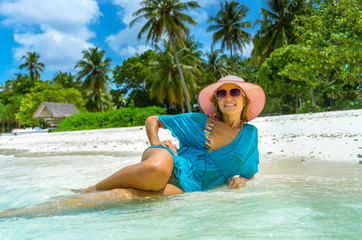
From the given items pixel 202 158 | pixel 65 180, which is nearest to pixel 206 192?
pixel 202 158

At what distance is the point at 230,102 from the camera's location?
2662 millimetres

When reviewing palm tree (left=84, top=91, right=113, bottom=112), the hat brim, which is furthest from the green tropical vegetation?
the hat brim

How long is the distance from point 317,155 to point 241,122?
2181 mm

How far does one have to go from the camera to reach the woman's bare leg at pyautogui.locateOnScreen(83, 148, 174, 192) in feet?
7.13

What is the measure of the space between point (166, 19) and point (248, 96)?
24788 mm

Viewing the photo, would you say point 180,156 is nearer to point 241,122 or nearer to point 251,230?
point 241,122

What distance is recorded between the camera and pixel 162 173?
2217 mm

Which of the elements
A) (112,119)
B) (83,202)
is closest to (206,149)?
(83,202)

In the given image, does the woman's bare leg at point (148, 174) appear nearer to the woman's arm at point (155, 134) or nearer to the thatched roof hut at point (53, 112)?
the woman's arm at point (155, 134)

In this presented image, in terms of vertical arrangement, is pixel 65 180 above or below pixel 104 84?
below

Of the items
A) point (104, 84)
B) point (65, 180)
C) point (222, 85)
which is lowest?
point (65, 180)

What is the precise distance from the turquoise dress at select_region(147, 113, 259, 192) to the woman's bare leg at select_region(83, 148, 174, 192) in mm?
175

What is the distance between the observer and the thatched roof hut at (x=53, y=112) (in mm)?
29781

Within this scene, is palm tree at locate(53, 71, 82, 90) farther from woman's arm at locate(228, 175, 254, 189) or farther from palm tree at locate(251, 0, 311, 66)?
woman's arm at locate(228, 175, 254, 189)
